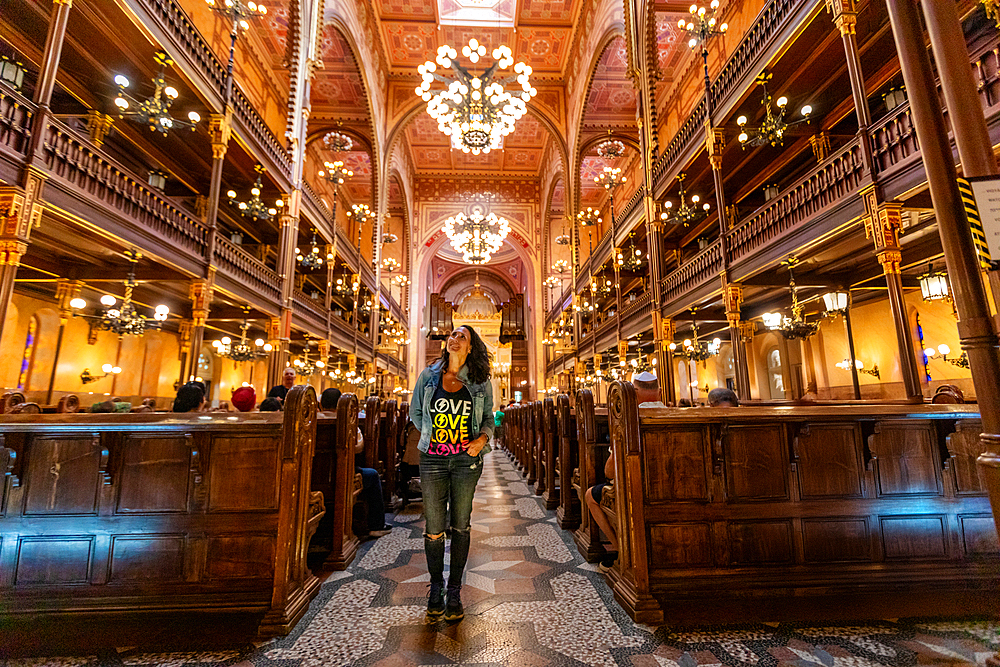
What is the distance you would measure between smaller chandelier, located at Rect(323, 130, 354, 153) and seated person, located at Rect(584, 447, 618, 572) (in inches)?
759

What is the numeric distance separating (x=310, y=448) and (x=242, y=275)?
8402mm

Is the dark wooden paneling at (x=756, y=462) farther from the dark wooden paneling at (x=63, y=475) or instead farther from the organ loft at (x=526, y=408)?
the dark wooden paneling at (x=63, y=475)

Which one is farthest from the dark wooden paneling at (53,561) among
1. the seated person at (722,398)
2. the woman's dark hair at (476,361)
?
the seated person at (722,398)

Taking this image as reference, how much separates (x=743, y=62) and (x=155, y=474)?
10856 millimetres

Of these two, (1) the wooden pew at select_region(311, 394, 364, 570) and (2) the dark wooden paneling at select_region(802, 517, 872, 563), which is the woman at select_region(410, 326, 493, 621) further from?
(2) the dark wooden paneling at select_region(802, 517, 872, 563)

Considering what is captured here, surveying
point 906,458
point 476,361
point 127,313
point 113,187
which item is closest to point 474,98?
point 113,187

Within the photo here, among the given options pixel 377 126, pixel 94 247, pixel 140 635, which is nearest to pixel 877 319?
pixel 140 635

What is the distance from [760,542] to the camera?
2.68 meters

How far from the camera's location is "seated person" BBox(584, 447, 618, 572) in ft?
9.65

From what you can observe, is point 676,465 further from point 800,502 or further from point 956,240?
point 956,240

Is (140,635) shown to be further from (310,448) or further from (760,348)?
(760,348)

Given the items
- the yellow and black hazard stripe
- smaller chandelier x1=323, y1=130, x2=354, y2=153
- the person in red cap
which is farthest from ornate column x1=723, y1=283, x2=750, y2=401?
smaller chandelier x1=323, y1=130, x2=354, y2=153

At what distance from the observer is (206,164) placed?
10.8 m

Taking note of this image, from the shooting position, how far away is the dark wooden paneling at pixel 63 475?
8.12 feet
